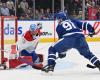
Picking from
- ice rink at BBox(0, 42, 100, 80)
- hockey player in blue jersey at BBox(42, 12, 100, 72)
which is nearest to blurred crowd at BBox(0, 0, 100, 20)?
ice rink at BBox(0, 42, 100, 80)

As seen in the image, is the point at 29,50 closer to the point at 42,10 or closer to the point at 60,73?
the point at 60,73

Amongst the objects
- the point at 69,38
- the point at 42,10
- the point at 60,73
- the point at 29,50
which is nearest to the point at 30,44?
the point at 29,50

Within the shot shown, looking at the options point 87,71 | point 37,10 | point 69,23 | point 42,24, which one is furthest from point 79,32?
point 37,10

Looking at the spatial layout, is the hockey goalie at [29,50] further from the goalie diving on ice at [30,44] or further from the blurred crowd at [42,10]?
the blurred crowd at [42,10]

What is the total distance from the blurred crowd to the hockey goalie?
24.2ft

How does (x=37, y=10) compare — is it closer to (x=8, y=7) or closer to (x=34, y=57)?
(x=8, y=7)

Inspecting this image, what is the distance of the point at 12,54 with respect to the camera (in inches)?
357

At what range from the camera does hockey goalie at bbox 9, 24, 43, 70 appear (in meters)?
9.20

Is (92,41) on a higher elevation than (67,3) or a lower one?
lower

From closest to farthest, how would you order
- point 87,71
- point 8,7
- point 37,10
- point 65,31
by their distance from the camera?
point 65,31
point 87,71
point 8,7
point 37,10

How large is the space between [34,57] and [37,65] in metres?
0.28

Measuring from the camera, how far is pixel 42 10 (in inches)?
738

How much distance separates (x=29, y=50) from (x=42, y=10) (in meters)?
9.27

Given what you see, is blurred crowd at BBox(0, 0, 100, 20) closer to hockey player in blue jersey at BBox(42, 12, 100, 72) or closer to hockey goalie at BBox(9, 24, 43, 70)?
hockey goalie at BBox(9, 24, 43, 70)
